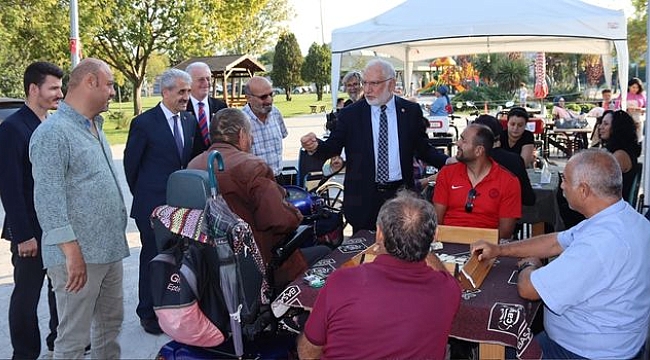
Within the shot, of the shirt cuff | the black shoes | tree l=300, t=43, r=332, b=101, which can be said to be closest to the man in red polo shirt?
the black shoes

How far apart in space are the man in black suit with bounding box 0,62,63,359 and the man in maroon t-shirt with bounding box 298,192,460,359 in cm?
202

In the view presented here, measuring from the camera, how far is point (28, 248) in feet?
10.2

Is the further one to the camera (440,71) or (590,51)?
(440,71)

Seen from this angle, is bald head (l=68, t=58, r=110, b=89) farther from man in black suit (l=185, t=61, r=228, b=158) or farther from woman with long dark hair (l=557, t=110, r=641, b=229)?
woman with long dark hair (l=557, t=110, r=641, b=229)

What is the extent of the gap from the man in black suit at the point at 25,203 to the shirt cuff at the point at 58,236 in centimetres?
71

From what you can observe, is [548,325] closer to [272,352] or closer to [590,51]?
[272,352]

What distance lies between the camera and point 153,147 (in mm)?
3795

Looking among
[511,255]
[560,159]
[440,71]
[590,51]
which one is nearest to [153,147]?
[511,255]

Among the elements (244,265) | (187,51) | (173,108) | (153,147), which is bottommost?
(244,265)

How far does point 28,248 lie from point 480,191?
8.57ft

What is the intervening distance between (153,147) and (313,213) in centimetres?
126

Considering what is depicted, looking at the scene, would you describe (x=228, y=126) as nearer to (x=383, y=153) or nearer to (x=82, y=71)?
(x=82, y=71)

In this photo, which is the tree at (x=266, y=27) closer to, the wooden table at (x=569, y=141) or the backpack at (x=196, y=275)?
the wooden table at (x=569, y=141)

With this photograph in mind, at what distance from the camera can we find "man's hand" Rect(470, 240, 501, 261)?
2639 mm
